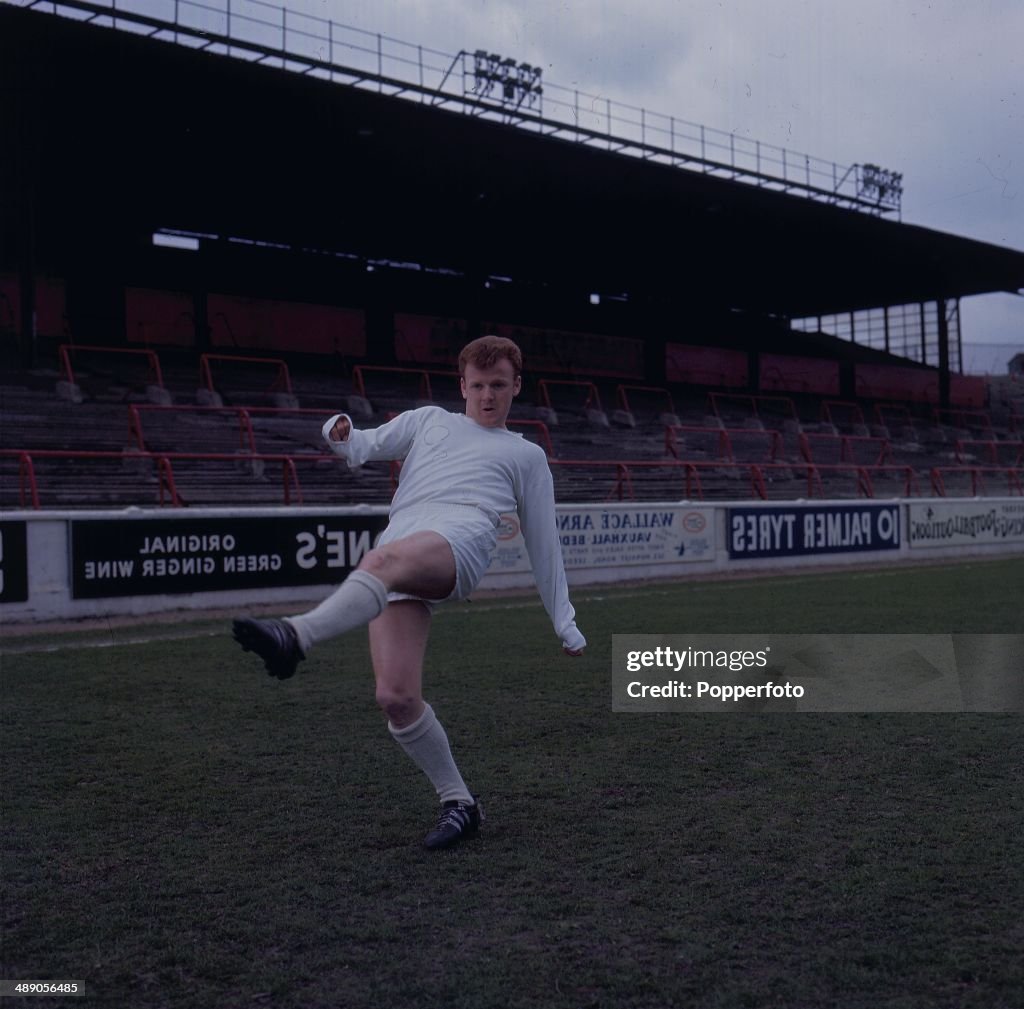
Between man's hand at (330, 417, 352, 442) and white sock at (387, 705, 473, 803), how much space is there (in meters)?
0.98

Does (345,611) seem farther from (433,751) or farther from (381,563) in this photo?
(433,751)

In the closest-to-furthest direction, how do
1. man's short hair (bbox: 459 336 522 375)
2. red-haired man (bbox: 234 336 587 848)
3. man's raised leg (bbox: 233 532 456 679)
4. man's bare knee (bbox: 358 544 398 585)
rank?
man's raised leg (bbox: 233 532 456 679)
man's bare knee (bbox: 358 544 398 585)
red-haired man (bbox: 234 336 587 848)
man's short hair (bbox: 459 336 522 375)

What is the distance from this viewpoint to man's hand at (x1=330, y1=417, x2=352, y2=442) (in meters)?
3.89

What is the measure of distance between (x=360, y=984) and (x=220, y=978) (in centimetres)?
36

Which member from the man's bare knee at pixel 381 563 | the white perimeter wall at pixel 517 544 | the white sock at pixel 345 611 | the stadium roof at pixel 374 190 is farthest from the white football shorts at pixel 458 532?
the stadium roof at pixel 374 190

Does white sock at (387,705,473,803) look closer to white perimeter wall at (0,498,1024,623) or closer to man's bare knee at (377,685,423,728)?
man's bare knee at (377,685,423,728)

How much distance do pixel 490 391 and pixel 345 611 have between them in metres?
1.05

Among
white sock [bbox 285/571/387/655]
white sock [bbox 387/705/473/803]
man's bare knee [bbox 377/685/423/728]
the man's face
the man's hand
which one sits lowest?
white sock [bbox 387/705/473/803]

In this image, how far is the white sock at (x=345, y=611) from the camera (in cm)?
321

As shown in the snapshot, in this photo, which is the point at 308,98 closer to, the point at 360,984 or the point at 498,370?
the point at 498,370

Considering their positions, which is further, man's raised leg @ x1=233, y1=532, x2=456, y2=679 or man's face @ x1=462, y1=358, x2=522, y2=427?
man's face @ x1=462, y1=358, x2=522, y2=427

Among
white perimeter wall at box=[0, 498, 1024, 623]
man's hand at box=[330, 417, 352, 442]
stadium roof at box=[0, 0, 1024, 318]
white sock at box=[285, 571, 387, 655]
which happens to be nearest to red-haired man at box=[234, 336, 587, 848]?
man's hand at box=[330, 417, 352, 442]

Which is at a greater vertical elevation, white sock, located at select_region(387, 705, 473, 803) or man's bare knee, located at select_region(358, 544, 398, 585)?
man's bare knee, located at select_region(358, 544, 398, 585)

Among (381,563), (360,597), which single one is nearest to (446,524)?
(381,563)
